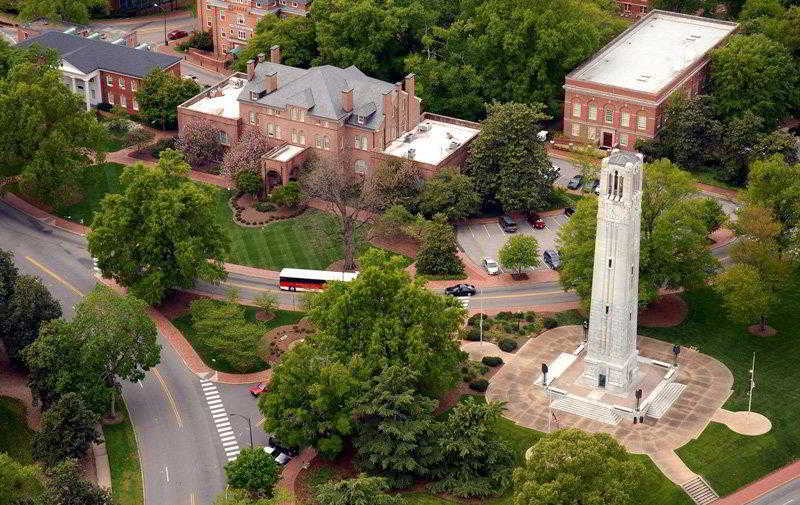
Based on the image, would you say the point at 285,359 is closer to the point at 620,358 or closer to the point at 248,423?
the point at 248,423

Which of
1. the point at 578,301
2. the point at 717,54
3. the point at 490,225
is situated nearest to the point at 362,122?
the point at 490,225

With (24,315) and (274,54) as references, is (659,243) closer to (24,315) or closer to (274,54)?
(24,315)

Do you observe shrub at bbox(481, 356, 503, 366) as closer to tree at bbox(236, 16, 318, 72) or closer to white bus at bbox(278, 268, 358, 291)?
white bus at bbox(278, 268, 358, 291)

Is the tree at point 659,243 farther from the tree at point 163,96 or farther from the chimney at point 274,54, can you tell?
the tree at point 163,96

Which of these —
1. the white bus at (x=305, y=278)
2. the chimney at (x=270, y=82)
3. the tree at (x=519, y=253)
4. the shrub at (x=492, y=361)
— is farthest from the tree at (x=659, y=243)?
the chimney at (x=270, y=82)

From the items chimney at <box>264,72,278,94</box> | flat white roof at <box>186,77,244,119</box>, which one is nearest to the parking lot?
chimney at <box>264,72,278,94</box>

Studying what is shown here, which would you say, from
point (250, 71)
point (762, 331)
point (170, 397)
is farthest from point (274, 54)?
point (762, 331)
